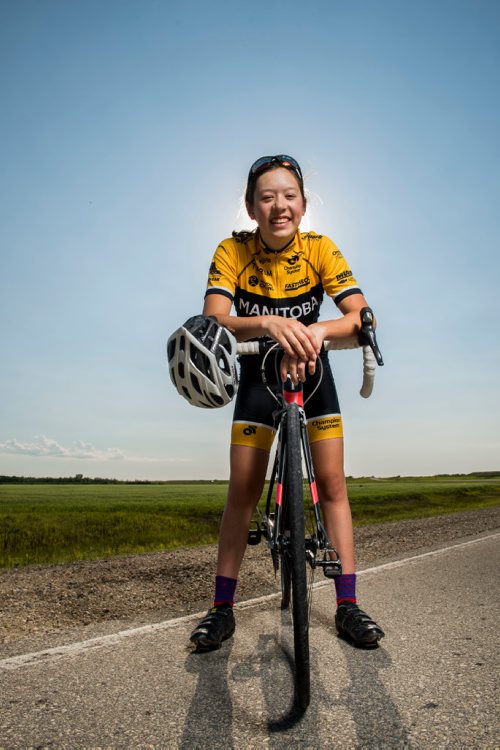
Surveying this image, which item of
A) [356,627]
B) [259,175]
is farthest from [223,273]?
[356,627]

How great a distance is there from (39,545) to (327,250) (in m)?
9.59

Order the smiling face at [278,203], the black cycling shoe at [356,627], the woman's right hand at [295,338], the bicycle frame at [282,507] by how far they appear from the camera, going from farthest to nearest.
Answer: the smiling face at [278,203]
the black cycling shoe at [356,627]
the bicycle frame at [282,507]
the woman's right hand at [295,338]

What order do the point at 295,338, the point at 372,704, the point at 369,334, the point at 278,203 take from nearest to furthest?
the point at 372,704 < the point at 295,338 < the point at 369,334 < the point at 278,203

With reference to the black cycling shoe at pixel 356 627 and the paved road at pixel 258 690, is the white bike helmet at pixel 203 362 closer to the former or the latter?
the paved road at pixel 258 690

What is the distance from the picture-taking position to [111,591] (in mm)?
4918

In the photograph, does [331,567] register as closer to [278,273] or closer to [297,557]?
[297,557]

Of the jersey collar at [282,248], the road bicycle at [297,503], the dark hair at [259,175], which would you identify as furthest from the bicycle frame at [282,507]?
the dark hair at [259,175]

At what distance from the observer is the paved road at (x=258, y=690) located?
208 centimetres

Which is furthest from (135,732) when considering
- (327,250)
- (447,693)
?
(327,250)

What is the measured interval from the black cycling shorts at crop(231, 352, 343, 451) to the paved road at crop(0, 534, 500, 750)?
1.29 meters

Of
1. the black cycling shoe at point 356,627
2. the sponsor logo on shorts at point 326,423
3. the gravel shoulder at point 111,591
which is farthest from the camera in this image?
the gravel shoulder at point 111,591

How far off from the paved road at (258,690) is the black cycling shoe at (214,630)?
68mm

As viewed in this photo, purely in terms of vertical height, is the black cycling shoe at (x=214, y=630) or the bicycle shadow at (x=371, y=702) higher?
the black cycling shoe at (x=214, y=630)

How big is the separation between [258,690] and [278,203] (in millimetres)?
2808
